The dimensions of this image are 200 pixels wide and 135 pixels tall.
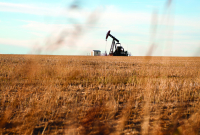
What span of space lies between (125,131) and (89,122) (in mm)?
639

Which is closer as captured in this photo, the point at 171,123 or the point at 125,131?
the point at 125,131

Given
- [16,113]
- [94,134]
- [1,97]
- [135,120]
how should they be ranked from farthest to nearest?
[1,97] → [16,113] → [135,120] → [94,134]

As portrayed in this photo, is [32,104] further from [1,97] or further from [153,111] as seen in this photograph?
[153,111]

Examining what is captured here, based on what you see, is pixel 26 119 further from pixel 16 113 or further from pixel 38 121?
pixel 16 113

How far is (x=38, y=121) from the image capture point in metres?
3.08

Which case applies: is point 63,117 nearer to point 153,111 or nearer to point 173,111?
point 153,111

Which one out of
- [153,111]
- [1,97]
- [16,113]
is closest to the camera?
[16,113]

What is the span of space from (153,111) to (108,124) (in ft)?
3.89

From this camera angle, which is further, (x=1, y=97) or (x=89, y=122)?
(x=1, y=97)

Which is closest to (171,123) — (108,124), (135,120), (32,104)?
(135,120)

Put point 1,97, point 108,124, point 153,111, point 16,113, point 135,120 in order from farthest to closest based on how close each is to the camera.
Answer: point 1,97, point 153,111, point 16,113, point 135,120, point 108,124

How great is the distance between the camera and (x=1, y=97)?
4363mm

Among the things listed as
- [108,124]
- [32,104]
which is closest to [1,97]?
[32,104]

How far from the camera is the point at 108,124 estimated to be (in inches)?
116
